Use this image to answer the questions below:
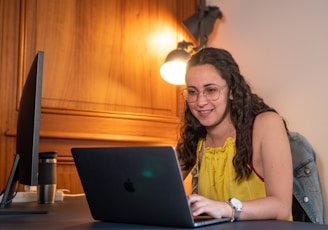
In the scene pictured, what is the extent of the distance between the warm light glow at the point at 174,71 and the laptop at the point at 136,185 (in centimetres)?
138

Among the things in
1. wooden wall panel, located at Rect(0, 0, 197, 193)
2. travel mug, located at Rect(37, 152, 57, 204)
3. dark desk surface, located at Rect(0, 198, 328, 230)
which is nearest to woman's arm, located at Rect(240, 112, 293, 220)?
dark desk surface, located at Rect(0, 198, 328, 230)

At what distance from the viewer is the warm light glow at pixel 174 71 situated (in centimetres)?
243

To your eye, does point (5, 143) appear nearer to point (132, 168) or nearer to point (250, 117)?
point (250, 117)

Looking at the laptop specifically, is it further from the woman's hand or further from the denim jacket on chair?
the denim jacket on chair

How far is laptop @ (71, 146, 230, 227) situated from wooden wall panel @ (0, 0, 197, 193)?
4.05ft

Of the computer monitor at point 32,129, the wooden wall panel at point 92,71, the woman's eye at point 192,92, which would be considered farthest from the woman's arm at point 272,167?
the wooden wall panel at point 92,71

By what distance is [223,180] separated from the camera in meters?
1.63

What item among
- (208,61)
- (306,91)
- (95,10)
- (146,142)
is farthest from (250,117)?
(95,10)

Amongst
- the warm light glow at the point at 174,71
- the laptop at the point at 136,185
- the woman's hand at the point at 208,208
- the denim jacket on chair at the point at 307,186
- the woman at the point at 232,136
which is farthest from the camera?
the warm light glow at the point at 174,71

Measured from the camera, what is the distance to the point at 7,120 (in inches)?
87.9

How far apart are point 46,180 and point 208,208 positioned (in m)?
0.91

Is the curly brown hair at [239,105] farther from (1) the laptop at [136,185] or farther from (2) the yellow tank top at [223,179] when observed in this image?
(1) the laptop at [136,185]

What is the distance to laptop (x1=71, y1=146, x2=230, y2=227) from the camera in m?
0.96

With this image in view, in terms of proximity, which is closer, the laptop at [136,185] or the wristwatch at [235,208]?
the laptop at [136,185]
